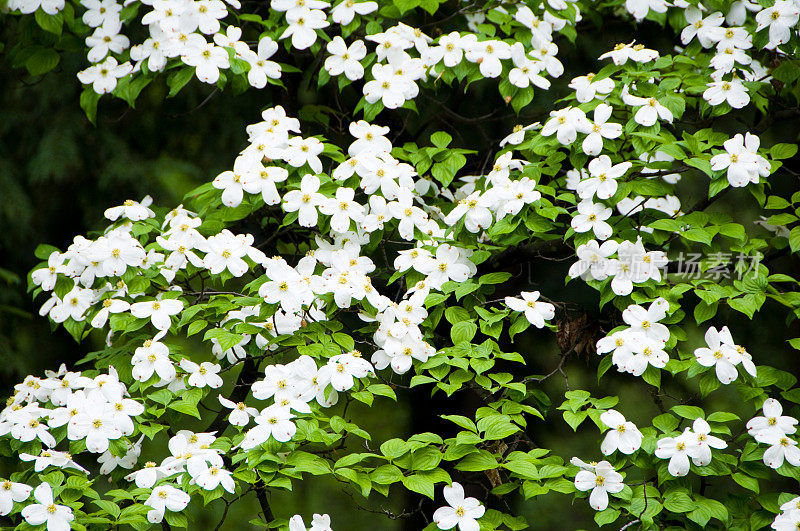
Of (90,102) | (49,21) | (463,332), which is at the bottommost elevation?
(463,332)

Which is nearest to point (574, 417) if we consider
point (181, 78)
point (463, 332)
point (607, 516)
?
point (607, 516)

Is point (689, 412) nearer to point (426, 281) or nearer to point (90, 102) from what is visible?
point (426, 281)

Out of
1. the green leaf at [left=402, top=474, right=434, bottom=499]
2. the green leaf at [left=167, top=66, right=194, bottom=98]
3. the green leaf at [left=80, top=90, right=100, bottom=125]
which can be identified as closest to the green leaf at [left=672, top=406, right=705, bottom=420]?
the green leaf at [left=402, top=474, right=434, bottom=499]

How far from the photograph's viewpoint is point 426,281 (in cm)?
224

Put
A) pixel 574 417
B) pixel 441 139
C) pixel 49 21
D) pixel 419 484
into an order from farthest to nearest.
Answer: pixel 49 21
pixel 441 139
pixel 574 417
pixel 419 484

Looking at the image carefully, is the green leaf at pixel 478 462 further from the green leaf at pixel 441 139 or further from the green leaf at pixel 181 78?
the green leaf at pixel 181 78

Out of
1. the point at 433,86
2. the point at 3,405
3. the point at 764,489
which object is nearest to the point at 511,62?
the point at 433,86

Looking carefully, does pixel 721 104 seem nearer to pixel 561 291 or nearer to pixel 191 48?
pixel 561 291

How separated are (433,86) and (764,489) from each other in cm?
288

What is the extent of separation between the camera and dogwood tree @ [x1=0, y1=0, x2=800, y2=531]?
6.39 feet

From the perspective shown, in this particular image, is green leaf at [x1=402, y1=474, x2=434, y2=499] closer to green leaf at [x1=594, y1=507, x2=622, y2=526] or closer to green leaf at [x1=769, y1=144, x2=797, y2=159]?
green leaf at [x1=594, y1=507, x2=622, y2=526]

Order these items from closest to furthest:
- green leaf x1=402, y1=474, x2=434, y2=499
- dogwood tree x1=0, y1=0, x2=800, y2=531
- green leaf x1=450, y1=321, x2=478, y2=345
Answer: green leaf x1=402, y1=474, x2=434, y2=499 < dogwood tree x1=0, y1=0, x2=800, y2=531 < green leaf x1=450, y1=321, x2=478, y2=345

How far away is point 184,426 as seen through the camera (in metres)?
3.85

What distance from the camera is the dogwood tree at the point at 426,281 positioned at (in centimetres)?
195
